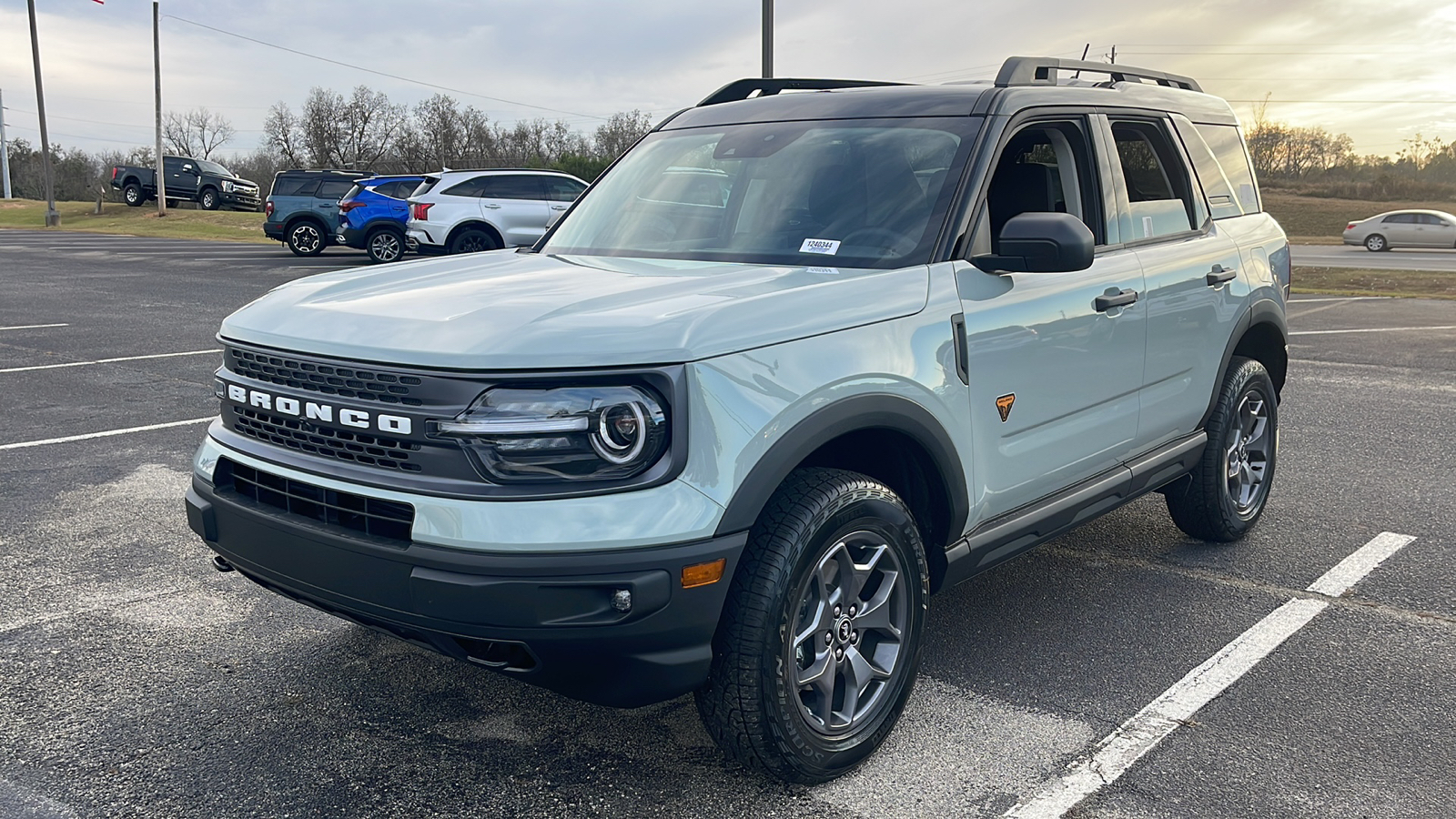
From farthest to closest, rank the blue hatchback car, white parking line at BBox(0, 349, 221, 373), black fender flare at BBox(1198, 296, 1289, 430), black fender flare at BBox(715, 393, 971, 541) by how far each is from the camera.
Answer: the blue hatchback car
white parking line at BBox(0, 349, 221, 373)
black fender flare at BBox(1198, 296, 1289, 430)
black fender flare at BBox(715, 393, 971, 541)

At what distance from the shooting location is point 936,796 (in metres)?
2.99

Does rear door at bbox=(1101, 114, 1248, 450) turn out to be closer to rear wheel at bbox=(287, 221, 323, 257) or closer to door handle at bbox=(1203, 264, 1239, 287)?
door handle at bbox=(1203, 264, 1239, 287)

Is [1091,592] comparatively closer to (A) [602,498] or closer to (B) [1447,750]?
A: (B) [1447,750]

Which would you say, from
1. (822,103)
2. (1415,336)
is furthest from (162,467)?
(1415,336)

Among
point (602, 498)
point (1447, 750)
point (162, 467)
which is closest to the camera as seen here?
point (602, 498)

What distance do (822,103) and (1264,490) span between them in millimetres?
2974

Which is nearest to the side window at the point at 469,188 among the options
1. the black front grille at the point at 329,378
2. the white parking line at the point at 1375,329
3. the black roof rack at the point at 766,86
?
the white parking line at the point at 1375,329

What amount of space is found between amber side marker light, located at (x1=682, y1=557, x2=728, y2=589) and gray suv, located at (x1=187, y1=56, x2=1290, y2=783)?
0.04 feet

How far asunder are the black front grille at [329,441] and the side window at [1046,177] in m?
2.05

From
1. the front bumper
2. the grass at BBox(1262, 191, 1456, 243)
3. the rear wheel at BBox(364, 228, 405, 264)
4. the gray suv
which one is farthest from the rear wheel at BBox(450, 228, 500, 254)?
the grass at BBox(1262, 191, 1456, 243)

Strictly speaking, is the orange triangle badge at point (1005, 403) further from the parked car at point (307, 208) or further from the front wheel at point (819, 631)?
the parked car at point (307, 208)

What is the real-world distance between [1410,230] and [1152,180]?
41.9 metres

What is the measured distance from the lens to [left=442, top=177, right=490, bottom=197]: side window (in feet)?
63.8

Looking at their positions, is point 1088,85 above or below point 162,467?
above
